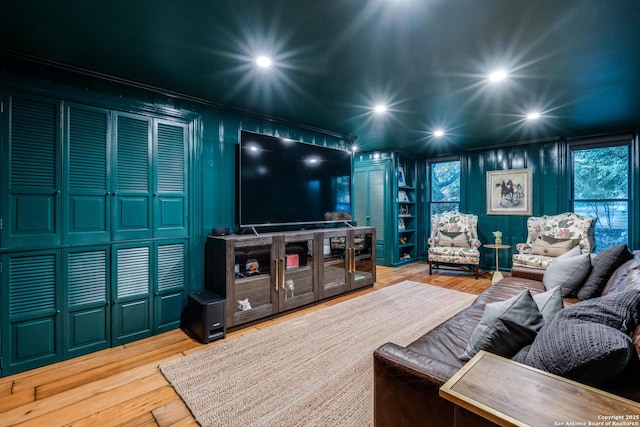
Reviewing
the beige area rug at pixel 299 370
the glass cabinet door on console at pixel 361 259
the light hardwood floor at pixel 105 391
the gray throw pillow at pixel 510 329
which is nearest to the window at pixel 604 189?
the beige area rug at pixel 299 370

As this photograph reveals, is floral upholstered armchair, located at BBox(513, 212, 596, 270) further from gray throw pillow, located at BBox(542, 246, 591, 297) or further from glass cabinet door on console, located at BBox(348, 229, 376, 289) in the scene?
glass cabinet door on console, located at BBox(348, 229, 376, 289)

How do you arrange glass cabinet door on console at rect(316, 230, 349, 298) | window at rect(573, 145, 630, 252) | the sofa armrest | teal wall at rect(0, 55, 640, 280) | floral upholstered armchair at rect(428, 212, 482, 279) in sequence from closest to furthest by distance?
the sofa armrest
teal wall at rect(0, 55, 640, 280)
glass cabinet door on console at rect(316, 230, 349, 298)
window at rect(573, 145, 630, 252)
floral upholstered armchair at rect(428, 212, 482, 279)

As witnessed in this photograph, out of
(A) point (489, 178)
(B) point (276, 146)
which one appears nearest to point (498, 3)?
(B) point (276, 146)

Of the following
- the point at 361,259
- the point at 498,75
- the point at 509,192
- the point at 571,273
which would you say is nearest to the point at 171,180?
Answer: the point at 361,259

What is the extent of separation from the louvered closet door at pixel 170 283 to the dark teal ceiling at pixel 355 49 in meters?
1.59

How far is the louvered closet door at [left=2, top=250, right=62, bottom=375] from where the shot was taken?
2127mm

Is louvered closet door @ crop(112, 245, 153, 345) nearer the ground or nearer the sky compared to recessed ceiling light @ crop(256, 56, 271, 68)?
nearer the ground

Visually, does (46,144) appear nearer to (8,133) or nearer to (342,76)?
(8,133)

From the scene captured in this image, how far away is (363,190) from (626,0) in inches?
181

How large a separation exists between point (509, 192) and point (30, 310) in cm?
653

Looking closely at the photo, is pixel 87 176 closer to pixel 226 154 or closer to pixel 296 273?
pixel 226 154

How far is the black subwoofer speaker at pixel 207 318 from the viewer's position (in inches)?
102

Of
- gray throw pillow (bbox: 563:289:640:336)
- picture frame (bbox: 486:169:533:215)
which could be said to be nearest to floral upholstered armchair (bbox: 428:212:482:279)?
picture frame (bbox: 486:169:533:215)

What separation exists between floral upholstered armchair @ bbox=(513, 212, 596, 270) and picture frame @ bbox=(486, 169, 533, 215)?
567 mm
